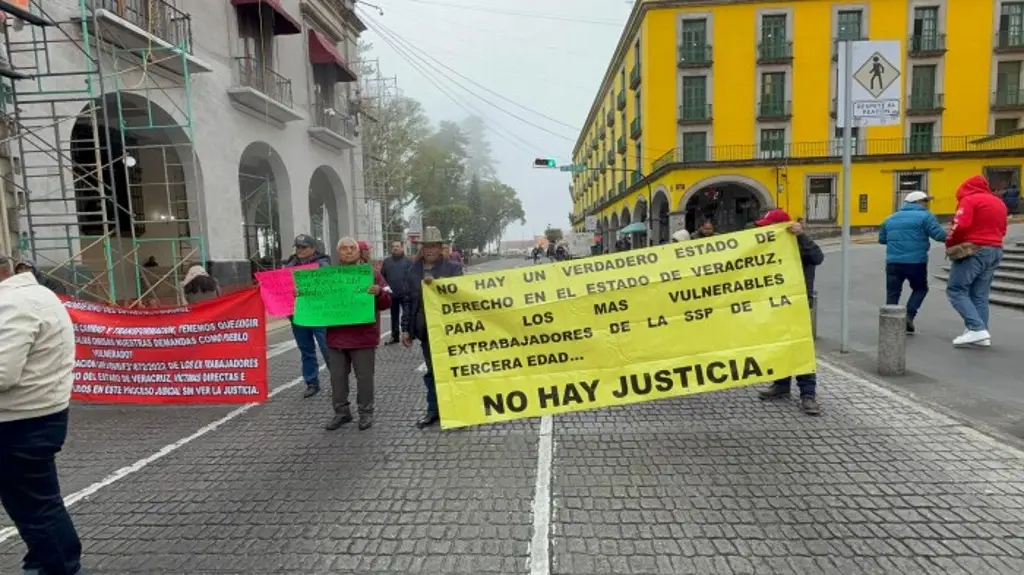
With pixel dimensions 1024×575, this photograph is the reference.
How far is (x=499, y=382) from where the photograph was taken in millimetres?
4312

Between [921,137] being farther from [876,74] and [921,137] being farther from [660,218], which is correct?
[876,74]

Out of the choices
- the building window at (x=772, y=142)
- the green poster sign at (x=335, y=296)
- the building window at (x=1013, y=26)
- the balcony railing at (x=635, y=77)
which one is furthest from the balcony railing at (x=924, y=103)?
the green poster sign at (x=335, y=296)

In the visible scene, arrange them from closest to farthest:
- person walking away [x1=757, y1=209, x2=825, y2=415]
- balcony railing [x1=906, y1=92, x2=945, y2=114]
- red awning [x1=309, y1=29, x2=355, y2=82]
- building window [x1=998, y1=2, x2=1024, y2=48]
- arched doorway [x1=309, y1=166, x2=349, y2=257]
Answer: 1. person walking away [x1=757, y1=209, x2=825, y2=415]
2. red awning [x1=309, y1=29, x2=355, y2=82]
3. arched doorway [x1=309, y1=166, x2=349, y2=257]
4. building window [x1=998, y1=2, x2=1024, y2=48]
5. balcony railing [x1=906, y1=92, x2=945, y2=114]

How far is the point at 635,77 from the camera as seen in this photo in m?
38.8

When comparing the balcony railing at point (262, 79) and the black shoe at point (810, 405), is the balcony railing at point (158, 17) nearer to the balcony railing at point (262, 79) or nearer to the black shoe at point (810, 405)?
the balcony railing at point (262, 79)

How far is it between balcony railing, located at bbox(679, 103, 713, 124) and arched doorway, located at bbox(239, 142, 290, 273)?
981 inches

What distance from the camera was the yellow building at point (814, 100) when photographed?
34500 mm

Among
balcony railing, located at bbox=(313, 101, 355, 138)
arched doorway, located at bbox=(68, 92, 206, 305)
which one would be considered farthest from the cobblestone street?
balcony railing, located at bbox=(313, 101, 355, 138)

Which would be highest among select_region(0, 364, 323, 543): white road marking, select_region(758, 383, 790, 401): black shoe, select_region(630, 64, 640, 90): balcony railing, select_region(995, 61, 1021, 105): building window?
select_region(630, 64, 640, 90): balcony railing

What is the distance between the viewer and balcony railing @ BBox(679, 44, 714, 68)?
116ft

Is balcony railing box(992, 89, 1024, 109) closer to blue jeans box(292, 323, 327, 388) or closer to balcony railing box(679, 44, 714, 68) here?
balcony railing box(679, 44, 714, 68)

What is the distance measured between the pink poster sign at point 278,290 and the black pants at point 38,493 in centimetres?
A: 322

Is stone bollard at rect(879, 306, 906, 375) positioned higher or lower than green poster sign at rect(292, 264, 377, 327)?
lower

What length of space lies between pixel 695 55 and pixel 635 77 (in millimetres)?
4416
